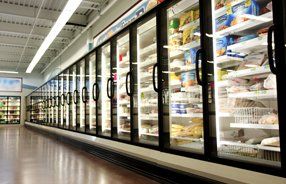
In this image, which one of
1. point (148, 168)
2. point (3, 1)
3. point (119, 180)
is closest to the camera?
point (119, 180)

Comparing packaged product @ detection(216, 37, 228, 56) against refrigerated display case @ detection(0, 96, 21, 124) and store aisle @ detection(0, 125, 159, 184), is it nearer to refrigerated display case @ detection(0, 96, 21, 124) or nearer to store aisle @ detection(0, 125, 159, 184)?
store aisle @ detection(0, 125, 159, 184)

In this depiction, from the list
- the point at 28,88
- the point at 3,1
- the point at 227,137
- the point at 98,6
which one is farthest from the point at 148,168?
the point at 28,88

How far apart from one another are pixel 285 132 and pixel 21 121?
2091cm

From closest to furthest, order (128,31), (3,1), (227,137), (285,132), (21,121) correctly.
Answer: (285,132)
(227,137)
(128,31)
(3,1)
(21,121)

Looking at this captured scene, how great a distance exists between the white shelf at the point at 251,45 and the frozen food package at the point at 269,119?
0.67 meters

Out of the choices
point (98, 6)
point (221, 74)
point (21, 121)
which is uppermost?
point (98, 6)

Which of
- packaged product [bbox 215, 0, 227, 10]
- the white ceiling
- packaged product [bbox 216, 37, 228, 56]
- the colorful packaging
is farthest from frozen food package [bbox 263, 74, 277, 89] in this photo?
the white ceiling

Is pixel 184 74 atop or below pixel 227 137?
atop

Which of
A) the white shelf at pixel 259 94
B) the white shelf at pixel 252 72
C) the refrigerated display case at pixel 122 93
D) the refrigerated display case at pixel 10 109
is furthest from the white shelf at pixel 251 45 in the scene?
the refrigerated display case at pixel 10 109

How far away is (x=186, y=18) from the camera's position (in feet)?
12.5

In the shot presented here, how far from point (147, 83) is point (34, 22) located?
20.0 ft

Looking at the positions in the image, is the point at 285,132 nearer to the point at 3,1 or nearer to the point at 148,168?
the point at 148,168

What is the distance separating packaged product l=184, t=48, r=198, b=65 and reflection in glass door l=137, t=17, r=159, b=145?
0.47 m

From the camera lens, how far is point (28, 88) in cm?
2017
